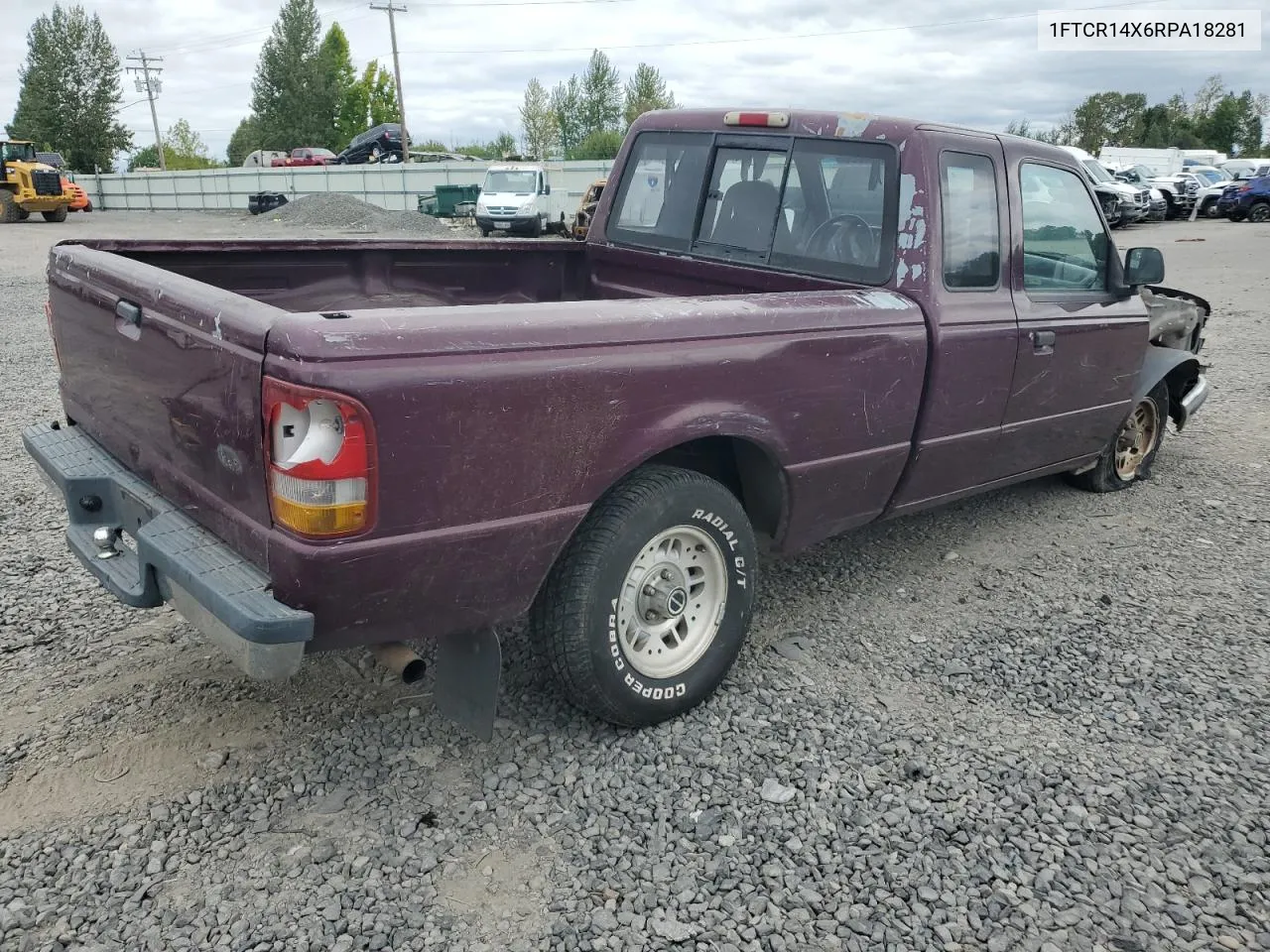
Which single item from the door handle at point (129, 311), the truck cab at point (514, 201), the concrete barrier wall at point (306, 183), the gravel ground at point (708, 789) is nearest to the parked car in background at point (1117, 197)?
the truck cab at point (514, 201)

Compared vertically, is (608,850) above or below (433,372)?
below

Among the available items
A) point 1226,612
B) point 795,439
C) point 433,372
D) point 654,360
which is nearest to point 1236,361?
point 1226,612

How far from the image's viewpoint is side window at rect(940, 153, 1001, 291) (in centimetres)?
389

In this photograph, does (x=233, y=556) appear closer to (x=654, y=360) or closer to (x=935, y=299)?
(x=654, y=360)

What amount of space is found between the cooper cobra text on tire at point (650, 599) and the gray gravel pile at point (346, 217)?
90.5ft

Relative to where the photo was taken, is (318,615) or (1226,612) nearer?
(318,615)

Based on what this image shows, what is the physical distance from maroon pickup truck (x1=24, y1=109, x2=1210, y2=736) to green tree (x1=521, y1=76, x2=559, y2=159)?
257 ft

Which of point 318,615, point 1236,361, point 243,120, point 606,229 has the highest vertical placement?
point 243,120

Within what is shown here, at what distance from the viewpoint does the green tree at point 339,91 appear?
74.8 metres

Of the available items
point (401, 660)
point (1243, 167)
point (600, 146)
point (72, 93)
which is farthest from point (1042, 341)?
point (72, 93)

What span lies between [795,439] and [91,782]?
7.99 ft

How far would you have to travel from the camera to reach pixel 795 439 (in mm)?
3383

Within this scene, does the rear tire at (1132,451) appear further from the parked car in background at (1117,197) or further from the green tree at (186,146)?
the green tree at (186,146)

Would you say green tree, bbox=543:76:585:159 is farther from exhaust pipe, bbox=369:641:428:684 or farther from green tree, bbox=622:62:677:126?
exhaust pipe, bbox=369:641:428:684
